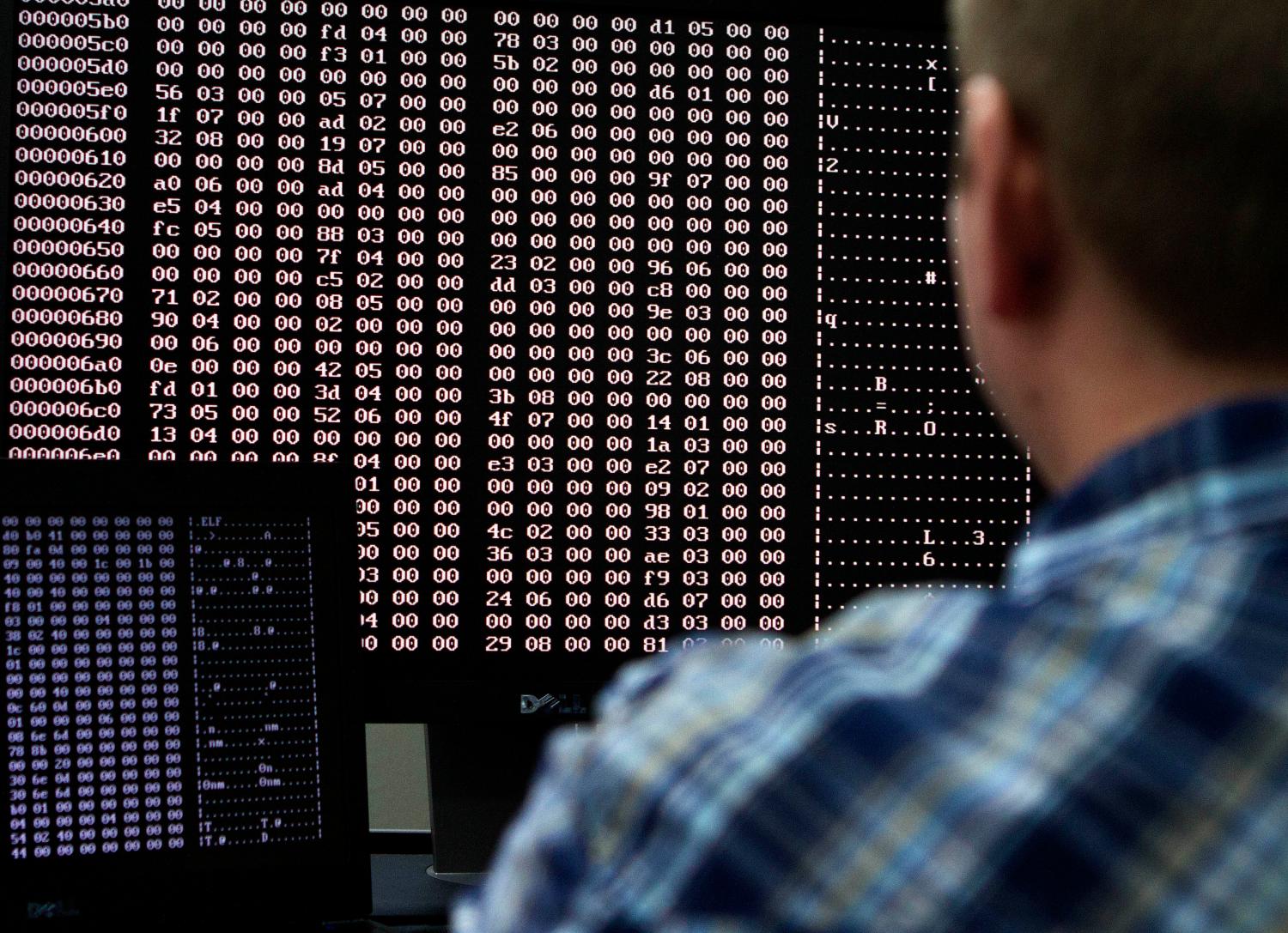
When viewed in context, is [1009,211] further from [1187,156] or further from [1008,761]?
[1008,761]

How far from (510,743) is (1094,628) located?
1.03 metres

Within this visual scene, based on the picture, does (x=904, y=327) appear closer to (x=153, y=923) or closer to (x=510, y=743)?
(x=510, y=743)

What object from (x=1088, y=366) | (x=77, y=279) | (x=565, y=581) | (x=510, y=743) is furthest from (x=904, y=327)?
(x=1088, y=366)

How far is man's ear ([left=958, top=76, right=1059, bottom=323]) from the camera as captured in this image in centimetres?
Answer: 50

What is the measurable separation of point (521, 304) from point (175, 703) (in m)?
0.49

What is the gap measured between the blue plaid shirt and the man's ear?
0.29 ft

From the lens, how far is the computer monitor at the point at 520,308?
130cm

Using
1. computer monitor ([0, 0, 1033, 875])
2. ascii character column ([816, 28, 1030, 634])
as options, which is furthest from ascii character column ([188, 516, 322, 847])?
ascii character column ([816, 28, 1030, 634])

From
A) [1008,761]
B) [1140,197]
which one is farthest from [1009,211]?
[1008,761]

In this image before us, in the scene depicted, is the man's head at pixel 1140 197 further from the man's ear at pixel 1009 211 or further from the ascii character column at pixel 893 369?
the ascii character column at pixel 893 369

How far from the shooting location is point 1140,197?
1.55 feet

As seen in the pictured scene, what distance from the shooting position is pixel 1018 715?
40 centimetres

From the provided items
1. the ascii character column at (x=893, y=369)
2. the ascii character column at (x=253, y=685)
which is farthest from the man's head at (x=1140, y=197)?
the ascii character column at (x=893, y=369)

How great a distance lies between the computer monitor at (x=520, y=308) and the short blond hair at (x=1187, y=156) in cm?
90
